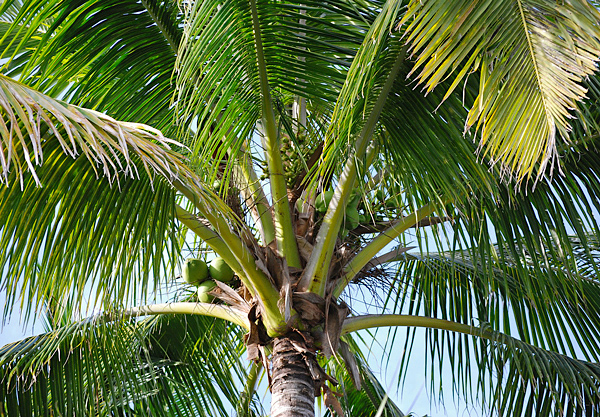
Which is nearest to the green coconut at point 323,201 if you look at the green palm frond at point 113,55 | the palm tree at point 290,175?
the palm tree at point 290,175

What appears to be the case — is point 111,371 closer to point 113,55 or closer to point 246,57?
point 113,55

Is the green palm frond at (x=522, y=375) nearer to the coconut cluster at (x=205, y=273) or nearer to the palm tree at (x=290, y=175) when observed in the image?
the palm tree at (x=290, y=175)

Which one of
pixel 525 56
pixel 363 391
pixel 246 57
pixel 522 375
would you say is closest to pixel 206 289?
pixel 246 57

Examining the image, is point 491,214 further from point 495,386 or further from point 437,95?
point 495,386

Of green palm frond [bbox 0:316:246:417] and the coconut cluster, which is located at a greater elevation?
the coconut cluster

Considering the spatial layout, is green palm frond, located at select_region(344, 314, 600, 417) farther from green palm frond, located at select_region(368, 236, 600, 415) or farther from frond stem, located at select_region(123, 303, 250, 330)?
frond stem, located at select_region(123, 303, 250, 330)

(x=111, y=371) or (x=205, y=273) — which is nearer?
(x=205, y=273)

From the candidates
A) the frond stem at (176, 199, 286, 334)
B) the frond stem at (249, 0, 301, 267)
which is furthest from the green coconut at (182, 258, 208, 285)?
the frond stem at (249, 0, 301, 267)

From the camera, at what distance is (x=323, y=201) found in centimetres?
291

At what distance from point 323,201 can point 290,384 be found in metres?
0.80

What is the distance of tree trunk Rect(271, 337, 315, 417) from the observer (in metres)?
2.55

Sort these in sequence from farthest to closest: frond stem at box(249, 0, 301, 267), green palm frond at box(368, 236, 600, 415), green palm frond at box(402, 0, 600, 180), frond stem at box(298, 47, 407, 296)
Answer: green palm frond at box(368, 236, 600, 415), frond stem at box(249, 0, 301, 267), frond stem at box(298, 47, 407, 296), green palm frond at box(402, 0, 600, 180)

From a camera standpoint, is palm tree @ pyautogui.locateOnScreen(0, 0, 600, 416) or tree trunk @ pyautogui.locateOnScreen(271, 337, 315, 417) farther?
tree trunk @ pyautogui.locateOnScreen(271, 337, 315, 417)

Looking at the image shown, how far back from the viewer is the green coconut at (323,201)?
9.48 feet
